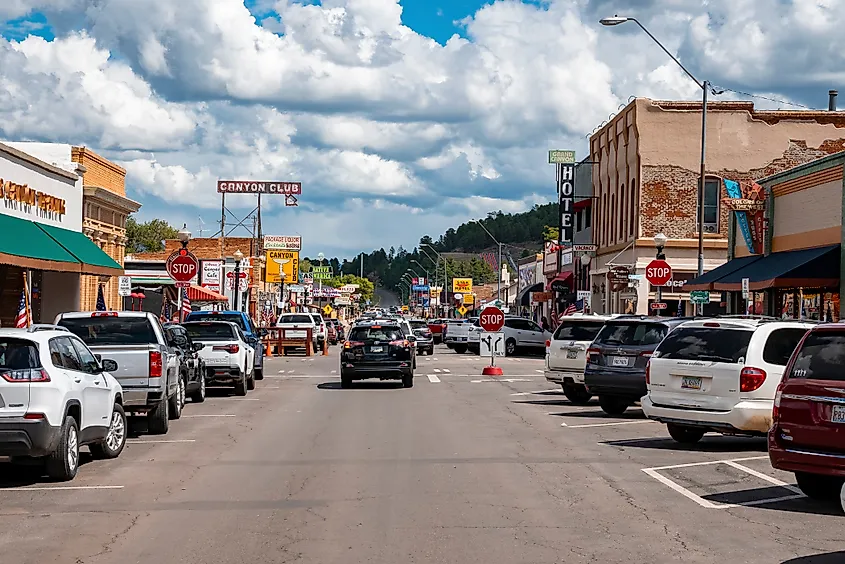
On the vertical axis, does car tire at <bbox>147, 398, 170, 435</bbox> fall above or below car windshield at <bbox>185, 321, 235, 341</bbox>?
below

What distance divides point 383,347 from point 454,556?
63.1 feet

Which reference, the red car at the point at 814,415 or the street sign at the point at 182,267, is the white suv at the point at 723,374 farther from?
the street sign at the point at 182,267

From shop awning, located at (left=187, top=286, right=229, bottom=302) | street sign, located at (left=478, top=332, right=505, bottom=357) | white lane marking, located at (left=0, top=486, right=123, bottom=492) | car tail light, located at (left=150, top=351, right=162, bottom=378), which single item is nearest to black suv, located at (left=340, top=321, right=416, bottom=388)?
street sign, located at (left=478, top=332, right=505, bottom=357)

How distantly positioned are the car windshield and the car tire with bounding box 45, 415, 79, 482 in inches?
510

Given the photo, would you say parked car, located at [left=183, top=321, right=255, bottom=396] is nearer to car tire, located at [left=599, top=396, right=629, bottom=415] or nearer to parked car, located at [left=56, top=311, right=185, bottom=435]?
parked car, located at [left=56, top=311, right=185, bottom=435]

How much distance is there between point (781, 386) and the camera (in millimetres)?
11180

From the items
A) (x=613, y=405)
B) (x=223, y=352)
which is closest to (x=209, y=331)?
(x=223, y=352)

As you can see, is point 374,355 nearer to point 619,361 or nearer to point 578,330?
point 578,330

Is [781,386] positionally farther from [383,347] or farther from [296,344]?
[296,344]

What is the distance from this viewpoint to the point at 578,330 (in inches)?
941

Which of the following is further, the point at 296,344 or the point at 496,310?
the point at 296,344

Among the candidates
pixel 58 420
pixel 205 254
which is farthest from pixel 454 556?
pixel 205 254

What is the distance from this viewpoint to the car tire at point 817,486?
1125cm

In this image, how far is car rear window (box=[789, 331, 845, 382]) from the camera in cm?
1077
